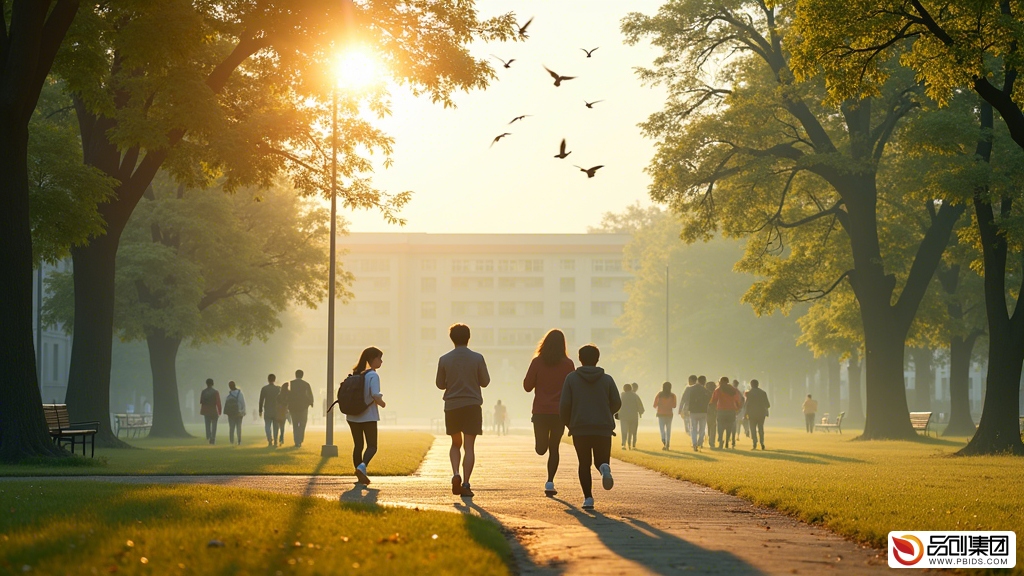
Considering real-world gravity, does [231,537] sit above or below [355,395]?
below

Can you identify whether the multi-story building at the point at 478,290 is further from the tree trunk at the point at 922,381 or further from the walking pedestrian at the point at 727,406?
the walking pedestrian at the point at 727,406

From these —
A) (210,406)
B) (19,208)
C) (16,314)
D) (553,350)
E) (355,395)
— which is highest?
(19,208)

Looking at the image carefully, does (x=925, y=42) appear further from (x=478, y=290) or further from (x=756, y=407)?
(x=478, y=290)

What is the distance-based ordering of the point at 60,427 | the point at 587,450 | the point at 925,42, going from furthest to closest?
1. the point at 60,427
2. the point at 925,42
3. the point at 587,450

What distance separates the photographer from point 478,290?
115125mm

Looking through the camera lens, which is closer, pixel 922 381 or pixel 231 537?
pixel 231 537

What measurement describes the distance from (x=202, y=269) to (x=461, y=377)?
27342mm

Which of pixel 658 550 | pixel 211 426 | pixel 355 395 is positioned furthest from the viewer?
pixel 211 426

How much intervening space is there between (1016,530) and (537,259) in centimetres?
10643

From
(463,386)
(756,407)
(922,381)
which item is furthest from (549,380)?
(922,381)

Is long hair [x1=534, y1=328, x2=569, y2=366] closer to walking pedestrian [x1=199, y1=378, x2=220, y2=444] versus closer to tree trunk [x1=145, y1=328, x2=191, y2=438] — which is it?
walking pedestrian [x1=199, y1=378, x2=220, y2=444]

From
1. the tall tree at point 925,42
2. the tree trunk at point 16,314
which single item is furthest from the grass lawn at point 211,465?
the tall tree at point 925,42

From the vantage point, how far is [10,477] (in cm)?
1448

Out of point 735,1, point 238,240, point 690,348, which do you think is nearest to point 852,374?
point 690,348
